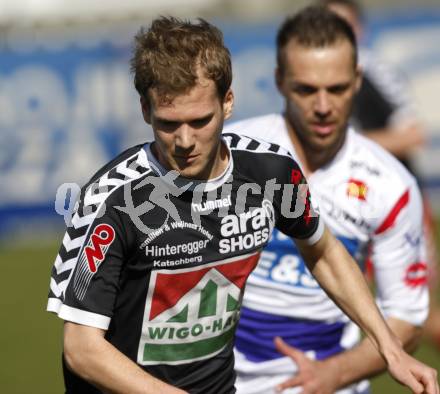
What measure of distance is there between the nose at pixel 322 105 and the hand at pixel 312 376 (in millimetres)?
1132

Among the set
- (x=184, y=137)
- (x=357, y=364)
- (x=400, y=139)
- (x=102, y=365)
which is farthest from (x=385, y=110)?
(x=102, y=365)

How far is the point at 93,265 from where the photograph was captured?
389cm

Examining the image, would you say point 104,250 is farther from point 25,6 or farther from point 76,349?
point 25,6

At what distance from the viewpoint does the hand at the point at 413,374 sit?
13.7 feet

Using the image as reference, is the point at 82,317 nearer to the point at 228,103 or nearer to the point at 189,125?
the point at 189,125

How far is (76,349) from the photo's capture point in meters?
3.83

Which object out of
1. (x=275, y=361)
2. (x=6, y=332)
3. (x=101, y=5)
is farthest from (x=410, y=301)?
(x=101, y=5)

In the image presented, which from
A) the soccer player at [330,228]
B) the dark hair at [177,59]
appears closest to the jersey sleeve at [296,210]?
the dark hair at [177,59]

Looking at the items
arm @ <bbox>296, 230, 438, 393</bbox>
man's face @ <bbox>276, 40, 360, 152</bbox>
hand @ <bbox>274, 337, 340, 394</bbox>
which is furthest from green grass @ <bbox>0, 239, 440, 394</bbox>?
arm @ <bbox>296, 230, 438, 393</bbox>

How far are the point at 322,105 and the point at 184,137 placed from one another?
1.55 metres

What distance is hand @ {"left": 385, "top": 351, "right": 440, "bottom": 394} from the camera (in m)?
4.18

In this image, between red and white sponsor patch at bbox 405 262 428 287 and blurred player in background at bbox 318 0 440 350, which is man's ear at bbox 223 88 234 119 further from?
blurred player in background at bbox 318 0 440 350

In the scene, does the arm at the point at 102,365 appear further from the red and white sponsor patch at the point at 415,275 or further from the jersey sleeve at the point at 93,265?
the red and white sponsor patch at the point at 415,275

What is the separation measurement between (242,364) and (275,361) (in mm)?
164
